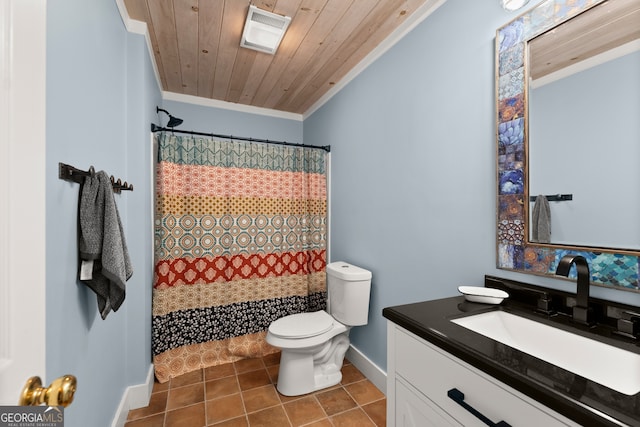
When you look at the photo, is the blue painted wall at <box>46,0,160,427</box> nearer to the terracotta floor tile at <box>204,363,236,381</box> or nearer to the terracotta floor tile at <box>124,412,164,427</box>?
the terracotta floor tile at <box>124,412,164,427</box>

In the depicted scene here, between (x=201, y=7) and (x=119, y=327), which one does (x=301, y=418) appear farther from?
(x=201, y=7)

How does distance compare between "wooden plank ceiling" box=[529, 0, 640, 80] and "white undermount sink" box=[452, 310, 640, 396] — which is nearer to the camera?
"white undermount sink" box=[452, 310, 640, 396]

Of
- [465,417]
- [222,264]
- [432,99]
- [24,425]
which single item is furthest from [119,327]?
[432,99]

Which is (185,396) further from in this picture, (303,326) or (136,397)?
(303,326)

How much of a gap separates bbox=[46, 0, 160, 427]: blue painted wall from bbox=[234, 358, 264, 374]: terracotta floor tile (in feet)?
2.15

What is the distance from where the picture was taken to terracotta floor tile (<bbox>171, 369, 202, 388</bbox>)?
206cm

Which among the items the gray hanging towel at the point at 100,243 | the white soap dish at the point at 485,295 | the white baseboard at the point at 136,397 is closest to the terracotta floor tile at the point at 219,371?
the white baseboard at the point at 136,397

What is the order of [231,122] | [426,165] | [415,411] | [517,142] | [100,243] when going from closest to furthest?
[415,411] → [100,243] → [517,142] → [426,165] → [231,122]

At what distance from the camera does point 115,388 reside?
1.55m

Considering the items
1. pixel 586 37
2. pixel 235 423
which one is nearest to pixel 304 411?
pixel 235 423

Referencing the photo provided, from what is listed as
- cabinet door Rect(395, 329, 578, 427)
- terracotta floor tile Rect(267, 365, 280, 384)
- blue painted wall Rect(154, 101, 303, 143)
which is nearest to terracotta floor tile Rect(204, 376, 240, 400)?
terracotta floor tile Rect(267, 365, 280, 384)

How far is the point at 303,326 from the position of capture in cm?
198

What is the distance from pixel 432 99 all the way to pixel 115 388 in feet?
7.70

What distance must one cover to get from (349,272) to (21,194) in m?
1.80
